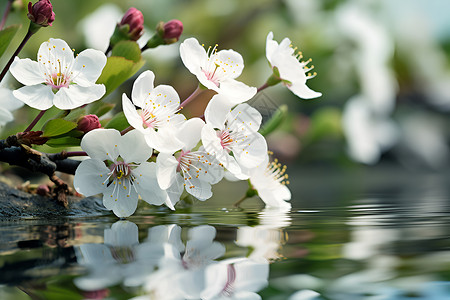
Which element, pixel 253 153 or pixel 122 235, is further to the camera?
pixel 253 153

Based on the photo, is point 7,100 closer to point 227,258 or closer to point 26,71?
point 26,71

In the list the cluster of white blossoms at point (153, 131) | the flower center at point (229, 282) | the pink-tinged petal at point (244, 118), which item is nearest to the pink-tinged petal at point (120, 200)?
the cluster of white blossoms at point (153, 131)

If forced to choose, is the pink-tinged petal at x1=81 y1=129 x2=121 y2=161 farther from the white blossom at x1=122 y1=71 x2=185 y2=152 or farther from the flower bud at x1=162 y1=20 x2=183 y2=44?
the flower bud at x1=162 y1=20 x2=183 y2=44

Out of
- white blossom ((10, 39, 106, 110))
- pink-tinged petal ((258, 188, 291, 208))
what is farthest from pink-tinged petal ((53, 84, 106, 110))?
pink-tinged petal ((258, 188, 291, 208))

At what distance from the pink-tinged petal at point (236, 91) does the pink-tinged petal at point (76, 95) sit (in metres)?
0.10

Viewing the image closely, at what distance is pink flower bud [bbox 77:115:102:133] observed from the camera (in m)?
0.45

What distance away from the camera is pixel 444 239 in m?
0.35

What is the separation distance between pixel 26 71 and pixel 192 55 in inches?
5.7

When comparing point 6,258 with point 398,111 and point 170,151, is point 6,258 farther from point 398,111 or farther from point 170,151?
point 398,111

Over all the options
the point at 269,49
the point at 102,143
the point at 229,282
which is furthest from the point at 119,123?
the point at 229,282

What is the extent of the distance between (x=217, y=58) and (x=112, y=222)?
0.17m

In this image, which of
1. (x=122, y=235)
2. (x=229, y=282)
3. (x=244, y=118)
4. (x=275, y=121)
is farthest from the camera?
(x=275, y=121)

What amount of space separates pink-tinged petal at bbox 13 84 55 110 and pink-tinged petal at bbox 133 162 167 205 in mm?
94

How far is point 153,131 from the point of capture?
451 millimetres
